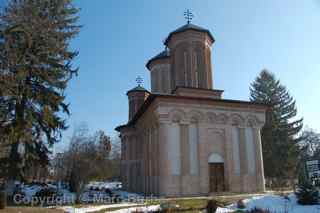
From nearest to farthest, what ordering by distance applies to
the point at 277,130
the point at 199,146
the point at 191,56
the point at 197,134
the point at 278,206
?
the point at 278,206 < the point at 199,146 < the point at 197,134 < the point at 191,56 < the point at 277,130

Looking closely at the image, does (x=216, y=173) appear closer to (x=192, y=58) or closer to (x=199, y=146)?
(x=199, y=146)

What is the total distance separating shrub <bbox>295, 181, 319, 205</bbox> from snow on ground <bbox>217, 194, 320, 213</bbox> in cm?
35

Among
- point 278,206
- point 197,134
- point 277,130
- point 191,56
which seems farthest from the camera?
point 277,130

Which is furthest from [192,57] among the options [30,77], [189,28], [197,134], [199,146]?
[30,77]

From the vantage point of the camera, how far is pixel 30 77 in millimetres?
16312

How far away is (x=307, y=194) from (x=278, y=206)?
1.39 meters

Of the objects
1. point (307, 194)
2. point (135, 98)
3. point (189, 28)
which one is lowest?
point (307, 194)

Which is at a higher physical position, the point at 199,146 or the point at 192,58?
the point at 192,58

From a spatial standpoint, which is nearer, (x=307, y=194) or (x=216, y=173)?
(x=307, y=194)

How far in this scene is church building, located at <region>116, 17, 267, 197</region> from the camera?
18.9 m

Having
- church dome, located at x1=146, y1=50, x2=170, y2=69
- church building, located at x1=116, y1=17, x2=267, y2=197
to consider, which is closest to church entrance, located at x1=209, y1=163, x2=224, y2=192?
church building, located at x1=116, y1=17, x2=267, y2=197

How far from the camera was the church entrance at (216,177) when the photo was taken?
1966 cm

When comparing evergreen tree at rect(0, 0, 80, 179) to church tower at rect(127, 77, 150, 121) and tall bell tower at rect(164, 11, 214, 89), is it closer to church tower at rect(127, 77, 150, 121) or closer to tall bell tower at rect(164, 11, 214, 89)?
tall bell tower at rect(164, 11, 214, 89)

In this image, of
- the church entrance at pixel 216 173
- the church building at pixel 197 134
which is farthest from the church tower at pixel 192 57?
the church entrance at pixel 216 173
